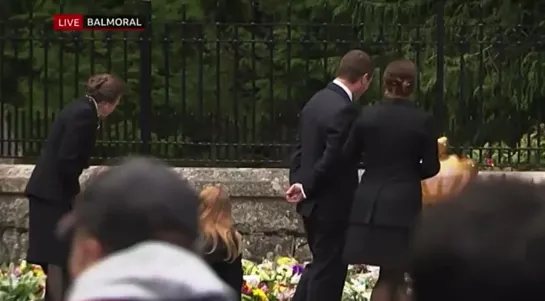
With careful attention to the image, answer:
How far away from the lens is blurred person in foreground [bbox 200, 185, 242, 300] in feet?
21.1

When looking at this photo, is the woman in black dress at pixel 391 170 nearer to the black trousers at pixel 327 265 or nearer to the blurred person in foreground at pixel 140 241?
the black trousers at pixel 327 265

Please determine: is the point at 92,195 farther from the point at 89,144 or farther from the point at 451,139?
the point at 451,139

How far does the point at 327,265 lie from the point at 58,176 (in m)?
1.54

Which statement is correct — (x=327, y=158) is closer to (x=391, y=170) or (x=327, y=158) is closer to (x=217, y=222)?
(x=391, y=170)

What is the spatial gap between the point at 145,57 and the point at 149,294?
7.93 m

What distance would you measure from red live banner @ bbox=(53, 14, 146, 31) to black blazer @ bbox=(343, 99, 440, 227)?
3697 millimetres

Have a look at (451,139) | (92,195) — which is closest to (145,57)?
(451,139)

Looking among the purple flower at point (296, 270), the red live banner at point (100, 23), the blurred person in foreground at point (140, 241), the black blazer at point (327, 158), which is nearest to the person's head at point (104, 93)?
the black blazer at point (327, 158)

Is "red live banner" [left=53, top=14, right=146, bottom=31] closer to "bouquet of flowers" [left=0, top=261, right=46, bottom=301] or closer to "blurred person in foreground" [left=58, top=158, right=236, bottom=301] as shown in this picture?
"bouquet of flowers" [left=0, top=261, right=46, bottom=301]

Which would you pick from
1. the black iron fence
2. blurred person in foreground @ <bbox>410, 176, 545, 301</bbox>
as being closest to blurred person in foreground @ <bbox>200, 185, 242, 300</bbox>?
the black iron fence

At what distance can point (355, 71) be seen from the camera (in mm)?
7145

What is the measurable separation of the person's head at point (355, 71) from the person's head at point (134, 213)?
4914mm

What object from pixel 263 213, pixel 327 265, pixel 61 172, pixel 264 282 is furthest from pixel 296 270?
pixel 61 172

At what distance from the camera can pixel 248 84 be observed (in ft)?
33.1
